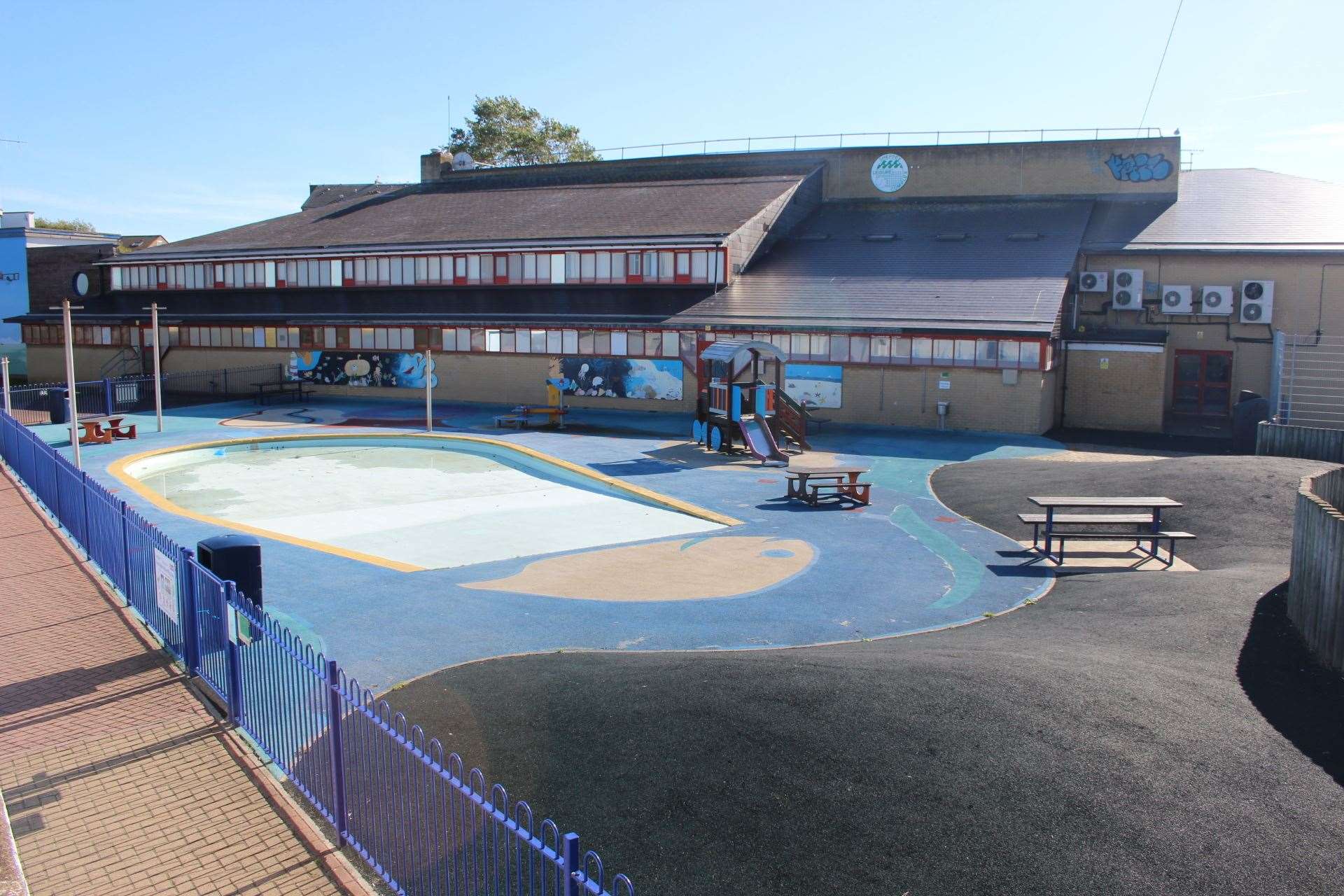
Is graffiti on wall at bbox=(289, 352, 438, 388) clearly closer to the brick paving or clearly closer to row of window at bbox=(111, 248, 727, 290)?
row of window at bbox=(111, 248, 727, 290)

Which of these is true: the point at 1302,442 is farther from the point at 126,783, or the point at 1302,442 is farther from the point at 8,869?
the point at 8,869

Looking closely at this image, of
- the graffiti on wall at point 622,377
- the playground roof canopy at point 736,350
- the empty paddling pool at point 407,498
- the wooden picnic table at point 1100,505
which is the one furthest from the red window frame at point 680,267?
the wooden picnic table at point 1100,505

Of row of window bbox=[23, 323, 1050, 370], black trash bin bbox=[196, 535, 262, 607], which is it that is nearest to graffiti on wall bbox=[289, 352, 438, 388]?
row of window bbox=[23, 323, 1050, 370]

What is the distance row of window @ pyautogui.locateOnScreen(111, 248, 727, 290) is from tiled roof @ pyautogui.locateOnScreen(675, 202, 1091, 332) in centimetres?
193

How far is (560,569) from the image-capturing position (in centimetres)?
1578

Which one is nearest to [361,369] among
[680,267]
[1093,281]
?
[680,267]

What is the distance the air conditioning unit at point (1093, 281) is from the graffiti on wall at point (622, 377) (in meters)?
14.4

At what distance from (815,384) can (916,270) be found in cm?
644

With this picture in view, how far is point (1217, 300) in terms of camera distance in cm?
3472

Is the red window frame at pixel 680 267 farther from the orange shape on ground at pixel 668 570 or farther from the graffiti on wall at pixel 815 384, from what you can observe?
the orange shape on ground at pixel 668 570

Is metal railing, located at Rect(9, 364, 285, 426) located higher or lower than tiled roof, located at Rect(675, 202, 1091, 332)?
lower

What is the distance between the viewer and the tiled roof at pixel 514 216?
135 feet

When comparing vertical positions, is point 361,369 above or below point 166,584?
above

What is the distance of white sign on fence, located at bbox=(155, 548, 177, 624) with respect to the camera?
1060cm
